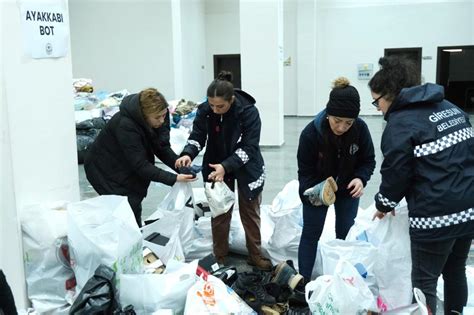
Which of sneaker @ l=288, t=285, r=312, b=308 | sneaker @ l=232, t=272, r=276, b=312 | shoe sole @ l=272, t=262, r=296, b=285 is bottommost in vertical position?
sneaker @ l=288, t=285, r=312, b=308

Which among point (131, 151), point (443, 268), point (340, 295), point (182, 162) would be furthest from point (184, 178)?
point (443, 268)

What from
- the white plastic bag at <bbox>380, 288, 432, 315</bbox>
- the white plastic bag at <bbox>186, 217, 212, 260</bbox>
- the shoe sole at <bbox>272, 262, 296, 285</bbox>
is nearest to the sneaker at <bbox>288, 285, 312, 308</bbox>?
the shoe sole at <bbox>272, 262, 296, 285</bbox>

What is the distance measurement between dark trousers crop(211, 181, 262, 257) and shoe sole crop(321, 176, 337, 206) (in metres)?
0.65

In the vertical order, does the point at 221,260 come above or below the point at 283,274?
below

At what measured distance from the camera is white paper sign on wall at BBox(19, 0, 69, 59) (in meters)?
2.13

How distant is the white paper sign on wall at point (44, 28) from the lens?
6.99 ft

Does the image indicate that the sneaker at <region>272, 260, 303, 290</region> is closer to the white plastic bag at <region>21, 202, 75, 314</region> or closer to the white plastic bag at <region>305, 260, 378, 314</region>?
the white plastic bag at <region>305, 260, 378, 314</region>

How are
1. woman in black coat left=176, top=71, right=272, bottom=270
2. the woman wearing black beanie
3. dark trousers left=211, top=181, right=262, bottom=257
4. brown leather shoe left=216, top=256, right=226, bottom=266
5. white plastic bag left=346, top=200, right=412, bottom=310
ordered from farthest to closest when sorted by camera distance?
brown leather shoe left=216, top=256, right=226, bottom=266, dark trousers left=211, top=181, right=262, bottom=257, woman in black coat left=176, top=71, right=272, bottom=270, the woman wearing black beanie, white plastic bag left=346, top=200, right=412, bottom=310

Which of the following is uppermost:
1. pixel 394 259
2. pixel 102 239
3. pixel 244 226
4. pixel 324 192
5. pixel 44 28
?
pixel 44 28

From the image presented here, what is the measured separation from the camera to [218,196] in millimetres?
2770

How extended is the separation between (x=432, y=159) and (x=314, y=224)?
0.90 metres

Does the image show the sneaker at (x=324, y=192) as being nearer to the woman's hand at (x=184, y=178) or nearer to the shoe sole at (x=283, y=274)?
the shoe sole at (x=283, y=274)

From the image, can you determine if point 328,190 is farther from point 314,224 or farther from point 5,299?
point 5,299

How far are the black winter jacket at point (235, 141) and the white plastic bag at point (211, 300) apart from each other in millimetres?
811
